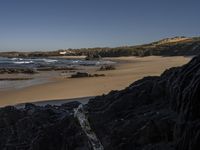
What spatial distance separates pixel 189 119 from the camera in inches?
207

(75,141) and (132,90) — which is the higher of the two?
(132,90)

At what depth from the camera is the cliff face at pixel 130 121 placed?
5.40 m

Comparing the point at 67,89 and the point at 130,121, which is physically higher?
the point at 130,121

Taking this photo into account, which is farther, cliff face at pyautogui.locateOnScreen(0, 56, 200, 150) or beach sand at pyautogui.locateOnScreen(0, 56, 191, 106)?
beach sand at pyautogui.locateOnScreen(0, 56, 191, 106)

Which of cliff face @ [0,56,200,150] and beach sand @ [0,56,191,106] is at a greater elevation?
cliff face @ [0,56,200,150]

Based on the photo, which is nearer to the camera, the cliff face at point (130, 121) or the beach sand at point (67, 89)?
the cliff face at point (130, 121)

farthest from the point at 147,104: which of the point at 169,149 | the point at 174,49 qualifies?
the point at 174,49

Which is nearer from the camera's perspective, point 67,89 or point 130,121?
point 130,121

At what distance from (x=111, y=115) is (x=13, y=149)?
216 cm

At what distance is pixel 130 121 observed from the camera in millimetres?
6559

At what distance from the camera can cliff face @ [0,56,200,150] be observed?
540 centimetres

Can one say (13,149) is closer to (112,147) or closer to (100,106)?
(100,106)

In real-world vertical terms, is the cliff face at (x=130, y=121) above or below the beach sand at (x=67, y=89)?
above

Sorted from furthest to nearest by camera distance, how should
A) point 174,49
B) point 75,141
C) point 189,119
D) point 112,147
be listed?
1. point 174,49
2. point 75,141
3. point 112,147
4. point 189,119
